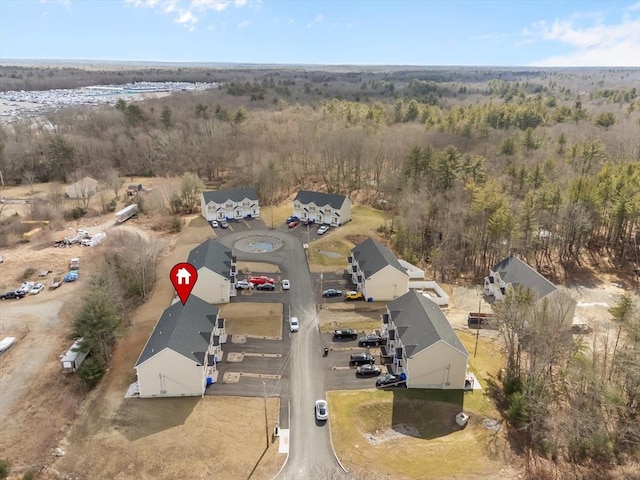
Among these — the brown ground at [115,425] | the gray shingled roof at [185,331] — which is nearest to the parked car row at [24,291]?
the brown ground at [115,425]

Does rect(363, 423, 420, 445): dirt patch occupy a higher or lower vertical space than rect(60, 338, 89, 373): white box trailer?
lower

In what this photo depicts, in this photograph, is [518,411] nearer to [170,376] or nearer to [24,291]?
[170,376]

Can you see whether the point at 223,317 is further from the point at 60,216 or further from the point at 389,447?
the point at 60,216

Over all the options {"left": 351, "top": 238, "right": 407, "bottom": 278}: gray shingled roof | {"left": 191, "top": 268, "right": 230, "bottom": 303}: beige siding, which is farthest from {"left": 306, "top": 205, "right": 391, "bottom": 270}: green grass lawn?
{"left": 191, "top": 268, "right": 230, "bottom": 303}: beige siding

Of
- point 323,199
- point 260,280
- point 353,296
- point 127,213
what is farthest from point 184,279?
point 127,213

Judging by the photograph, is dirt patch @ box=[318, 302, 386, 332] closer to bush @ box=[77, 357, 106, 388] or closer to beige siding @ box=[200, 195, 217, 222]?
bush @ box=[77, 357, 106, 388]

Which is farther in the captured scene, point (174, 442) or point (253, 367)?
point (253, 367)
